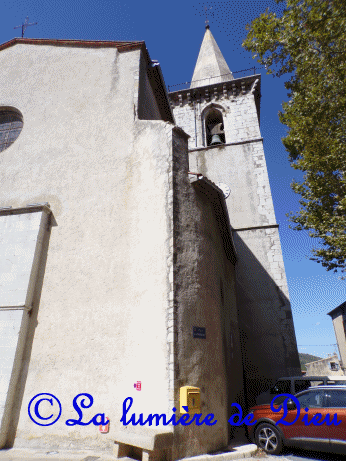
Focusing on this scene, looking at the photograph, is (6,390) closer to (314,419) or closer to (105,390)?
(105,390)

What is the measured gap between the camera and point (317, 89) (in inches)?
356

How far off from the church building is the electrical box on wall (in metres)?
0.02

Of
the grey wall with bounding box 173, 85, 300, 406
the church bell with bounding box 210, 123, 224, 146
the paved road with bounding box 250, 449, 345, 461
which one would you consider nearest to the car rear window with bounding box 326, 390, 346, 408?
the paved road with bounding box 250, 449, 345, 461

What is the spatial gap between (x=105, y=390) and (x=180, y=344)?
5.17 ft

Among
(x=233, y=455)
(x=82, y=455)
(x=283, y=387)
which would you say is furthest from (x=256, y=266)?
(x=82, y=455)

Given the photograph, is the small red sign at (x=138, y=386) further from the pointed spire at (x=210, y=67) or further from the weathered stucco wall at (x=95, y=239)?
the pointed spire at (x=210, y=67)

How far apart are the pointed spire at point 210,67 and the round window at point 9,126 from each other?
13606 mm

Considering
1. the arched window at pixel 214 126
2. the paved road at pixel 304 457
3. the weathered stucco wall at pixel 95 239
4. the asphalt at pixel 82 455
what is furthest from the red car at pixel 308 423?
the arched window at pixel 214 126

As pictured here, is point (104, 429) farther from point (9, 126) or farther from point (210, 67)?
point (210, 67)

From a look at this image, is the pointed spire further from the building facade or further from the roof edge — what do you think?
the building facade

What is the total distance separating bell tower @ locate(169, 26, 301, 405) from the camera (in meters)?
11.6

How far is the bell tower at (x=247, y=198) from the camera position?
11570mm

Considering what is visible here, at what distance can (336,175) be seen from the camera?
10234mm

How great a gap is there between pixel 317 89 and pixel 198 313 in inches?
288
